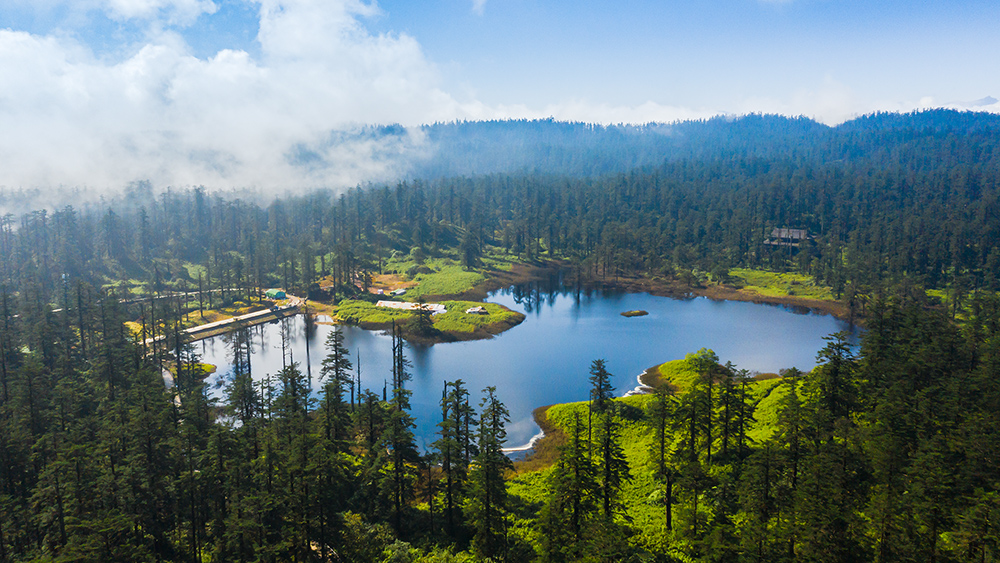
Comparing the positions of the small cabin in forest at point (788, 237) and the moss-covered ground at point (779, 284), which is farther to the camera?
the small cabin in forest at point (788, 237)

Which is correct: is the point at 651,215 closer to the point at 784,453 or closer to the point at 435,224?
the point at 435,224

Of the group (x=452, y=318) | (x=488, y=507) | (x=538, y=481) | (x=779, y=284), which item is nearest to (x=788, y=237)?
(x=779, y=284)

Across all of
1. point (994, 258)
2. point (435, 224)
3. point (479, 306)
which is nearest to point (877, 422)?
point (479, 306)

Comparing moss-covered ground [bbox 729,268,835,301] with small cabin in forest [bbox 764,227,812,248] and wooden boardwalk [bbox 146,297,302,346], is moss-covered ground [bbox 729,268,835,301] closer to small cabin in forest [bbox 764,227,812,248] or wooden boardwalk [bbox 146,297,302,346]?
small cabin in forest [bbox 764,227,812,248]

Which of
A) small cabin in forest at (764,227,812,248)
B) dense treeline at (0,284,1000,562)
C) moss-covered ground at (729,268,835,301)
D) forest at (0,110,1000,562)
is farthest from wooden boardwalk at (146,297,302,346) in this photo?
small cabin in forest at (764,227,812,248)

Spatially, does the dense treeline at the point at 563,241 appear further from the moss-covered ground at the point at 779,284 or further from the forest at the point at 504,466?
the forest at the point at 504,466

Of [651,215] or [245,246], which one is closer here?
[245,246]

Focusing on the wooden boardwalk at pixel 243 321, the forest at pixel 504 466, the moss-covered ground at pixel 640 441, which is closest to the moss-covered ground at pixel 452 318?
the wooden boardwalk at pixel 243 321
